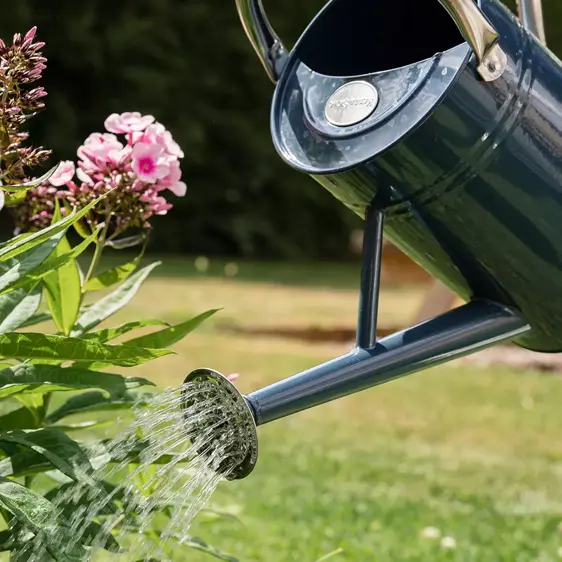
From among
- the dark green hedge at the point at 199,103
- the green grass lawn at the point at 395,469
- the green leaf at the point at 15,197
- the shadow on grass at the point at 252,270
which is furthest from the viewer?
the dark green hedge at the point at 199,103

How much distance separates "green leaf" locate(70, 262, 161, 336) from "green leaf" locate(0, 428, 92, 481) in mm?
220

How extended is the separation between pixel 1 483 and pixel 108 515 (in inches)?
9.5

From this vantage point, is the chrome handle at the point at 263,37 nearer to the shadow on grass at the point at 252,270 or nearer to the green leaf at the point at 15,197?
the green leaf at the point at 15,197

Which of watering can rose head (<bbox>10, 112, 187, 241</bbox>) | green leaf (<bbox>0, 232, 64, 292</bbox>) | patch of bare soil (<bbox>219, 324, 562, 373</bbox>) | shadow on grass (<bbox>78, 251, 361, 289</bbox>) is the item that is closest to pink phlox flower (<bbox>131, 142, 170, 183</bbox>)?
watering can rose head (<bbox>10, 112, 187, 241</bbox>)

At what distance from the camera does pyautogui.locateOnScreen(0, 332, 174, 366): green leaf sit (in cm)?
144

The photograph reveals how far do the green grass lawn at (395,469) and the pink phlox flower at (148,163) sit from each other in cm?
66

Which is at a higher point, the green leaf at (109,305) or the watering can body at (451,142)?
the watering can body at (451,142)

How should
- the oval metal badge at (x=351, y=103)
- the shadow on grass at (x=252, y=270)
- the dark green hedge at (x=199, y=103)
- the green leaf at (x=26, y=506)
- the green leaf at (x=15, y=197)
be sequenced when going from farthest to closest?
1. the dark green hedge at (x=199, y=103)
2. the shadow on grass at (x=252, y=270)
3. the oval metal badge at (x=351, y=103)
4. the green leaf at (x=15, y=197)
5. the green leaf at (x=26, y=506)

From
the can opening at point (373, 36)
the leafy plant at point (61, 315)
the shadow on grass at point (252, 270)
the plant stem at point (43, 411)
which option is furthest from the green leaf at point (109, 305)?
the shadow on grass at point (252, 270)

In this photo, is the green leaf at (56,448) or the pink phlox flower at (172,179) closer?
the green leaf at (56,448)

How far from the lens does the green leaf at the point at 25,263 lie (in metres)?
1.46

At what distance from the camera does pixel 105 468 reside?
165 centimetres

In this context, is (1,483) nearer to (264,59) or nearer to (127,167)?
(127,167)

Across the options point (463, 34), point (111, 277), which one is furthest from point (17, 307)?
point (463, 34)
